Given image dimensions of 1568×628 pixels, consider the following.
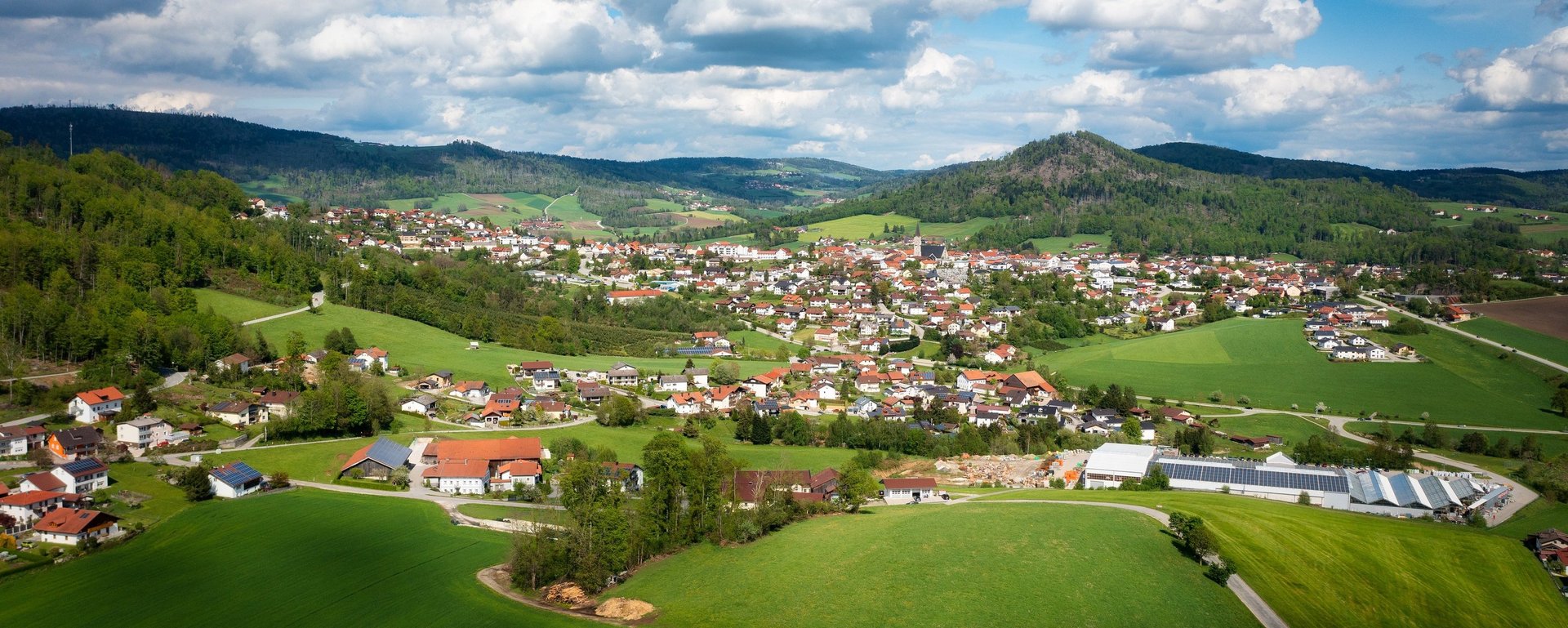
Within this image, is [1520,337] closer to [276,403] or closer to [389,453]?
[389,453]

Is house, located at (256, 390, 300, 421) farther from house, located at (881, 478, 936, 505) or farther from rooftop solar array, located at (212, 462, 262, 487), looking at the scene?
house, located at (881, 478, 936, 505)

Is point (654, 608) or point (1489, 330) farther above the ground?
point (1489, 330)

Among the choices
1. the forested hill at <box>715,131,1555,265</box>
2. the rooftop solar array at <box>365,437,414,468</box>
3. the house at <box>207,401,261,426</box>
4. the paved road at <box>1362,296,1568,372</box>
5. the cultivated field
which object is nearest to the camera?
the rooftop solar array at <box>365,437,414,468</box>

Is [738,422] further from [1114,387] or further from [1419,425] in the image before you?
[1419,425]

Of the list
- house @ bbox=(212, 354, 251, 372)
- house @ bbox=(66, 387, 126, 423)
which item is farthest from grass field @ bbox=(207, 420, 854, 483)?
house @ bbox=(212, 354, 251, 372)

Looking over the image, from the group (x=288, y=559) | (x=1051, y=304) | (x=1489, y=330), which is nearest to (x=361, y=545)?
(x=288, y=559)

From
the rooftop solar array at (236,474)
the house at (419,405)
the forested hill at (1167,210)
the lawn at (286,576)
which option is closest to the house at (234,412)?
the house at (419,405)
